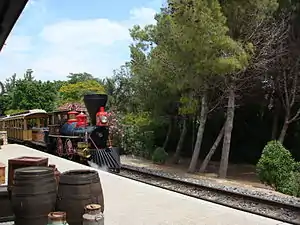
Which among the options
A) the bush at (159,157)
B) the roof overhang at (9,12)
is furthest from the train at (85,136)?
the roof overhang at (9,12)

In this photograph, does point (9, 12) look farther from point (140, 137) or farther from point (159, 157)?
point (140, 137)

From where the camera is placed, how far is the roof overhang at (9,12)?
206cm

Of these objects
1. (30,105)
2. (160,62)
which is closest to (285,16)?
(160,62)

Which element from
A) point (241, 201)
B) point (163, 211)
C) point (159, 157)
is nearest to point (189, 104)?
point (159, 157)

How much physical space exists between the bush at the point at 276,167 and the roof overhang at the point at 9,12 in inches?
426

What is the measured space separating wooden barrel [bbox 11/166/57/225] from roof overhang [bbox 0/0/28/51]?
5.48ft

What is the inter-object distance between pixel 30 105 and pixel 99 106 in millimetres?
29811

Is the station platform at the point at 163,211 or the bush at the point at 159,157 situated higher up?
the station platform at the point at 163,211

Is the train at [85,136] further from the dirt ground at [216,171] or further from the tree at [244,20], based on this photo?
the tree at [244,20]

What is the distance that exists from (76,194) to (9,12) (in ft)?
6.82

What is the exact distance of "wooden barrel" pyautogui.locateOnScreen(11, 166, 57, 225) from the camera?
3627 mm

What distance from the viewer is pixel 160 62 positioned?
16625 mm

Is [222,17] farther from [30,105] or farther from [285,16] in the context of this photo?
[30,105]

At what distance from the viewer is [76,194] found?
3.72 m
